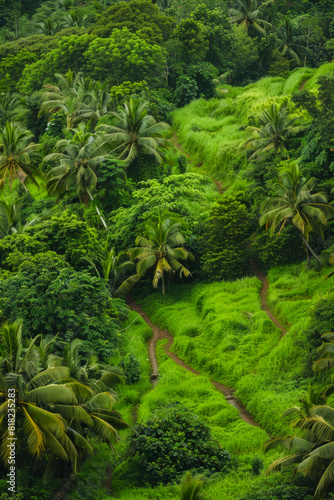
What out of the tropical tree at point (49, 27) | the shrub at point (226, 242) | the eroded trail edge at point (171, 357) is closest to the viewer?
the eroded trail edge at point (171, 357)

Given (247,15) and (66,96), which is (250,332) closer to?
(66,96)

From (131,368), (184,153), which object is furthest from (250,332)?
(184,153)

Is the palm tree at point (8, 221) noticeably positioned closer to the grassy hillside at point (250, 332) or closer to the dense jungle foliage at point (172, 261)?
the dense jungle foliage at point (172, 261)

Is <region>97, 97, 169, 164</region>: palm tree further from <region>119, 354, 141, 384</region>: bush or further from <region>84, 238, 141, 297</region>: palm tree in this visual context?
<region>119, 354, 141, 384</region>: bush

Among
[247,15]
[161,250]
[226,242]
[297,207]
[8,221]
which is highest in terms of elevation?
[247,15]

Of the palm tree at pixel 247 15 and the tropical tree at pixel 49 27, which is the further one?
the tropical tree at pixel 49 27

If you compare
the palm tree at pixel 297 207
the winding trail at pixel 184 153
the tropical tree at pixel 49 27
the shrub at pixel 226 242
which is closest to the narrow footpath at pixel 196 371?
the shrub at pixel 226 242
